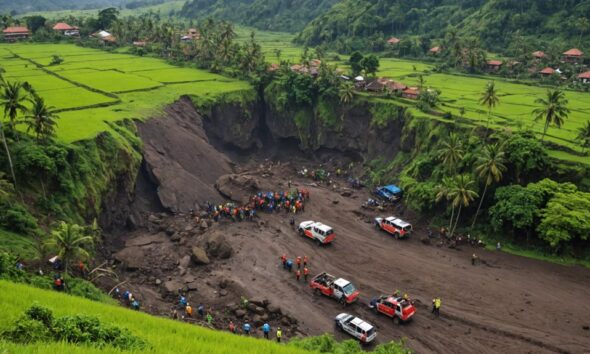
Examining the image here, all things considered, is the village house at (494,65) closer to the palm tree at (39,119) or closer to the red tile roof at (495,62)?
the red tile roof at (495,62)

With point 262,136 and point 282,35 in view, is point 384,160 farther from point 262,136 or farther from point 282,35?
point 282,35

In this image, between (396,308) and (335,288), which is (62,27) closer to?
(335,288)

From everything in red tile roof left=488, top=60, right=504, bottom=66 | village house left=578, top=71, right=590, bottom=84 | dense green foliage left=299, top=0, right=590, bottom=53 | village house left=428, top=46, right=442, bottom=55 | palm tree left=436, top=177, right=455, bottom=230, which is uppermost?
dense green foliage left=299, top=0, right=590, bottom=53

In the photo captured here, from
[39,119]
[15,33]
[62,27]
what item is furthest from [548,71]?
[15,33]

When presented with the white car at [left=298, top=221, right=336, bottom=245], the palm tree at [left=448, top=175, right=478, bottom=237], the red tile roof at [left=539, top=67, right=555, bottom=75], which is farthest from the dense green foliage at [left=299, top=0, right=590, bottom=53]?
the white car at [left=298, top=221, right=336, bottom=245]

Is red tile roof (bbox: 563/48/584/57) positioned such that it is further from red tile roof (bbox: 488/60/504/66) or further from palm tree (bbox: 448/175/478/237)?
palm tree (bbox: 448/175/478/237)

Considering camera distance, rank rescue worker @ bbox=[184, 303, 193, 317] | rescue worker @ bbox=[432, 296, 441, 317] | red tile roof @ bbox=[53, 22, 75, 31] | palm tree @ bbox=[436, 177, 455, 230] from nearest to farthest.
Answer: rescue worker @ bbox=[184, 303, 193, 317], rescue worker @ bbox=[432, 296, 441, 317], palm tree @ bbox=[436, 177, 455, 230], red tile roof @ bbox=[53, 22, 75, 31]
